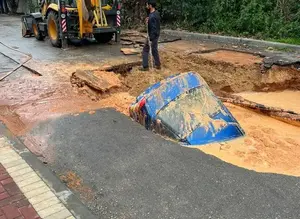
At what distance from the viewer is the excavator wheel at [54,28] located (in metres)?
12.6

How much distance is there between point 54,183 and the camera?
A: 4.20 m

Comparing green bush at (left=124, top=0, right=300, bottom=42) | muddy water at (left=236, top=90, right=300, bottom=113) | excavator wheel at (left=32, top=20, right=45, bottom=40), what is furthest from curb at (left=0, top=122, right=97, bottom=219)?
green bush at (left=124, top=0, right=300, bottom=42)

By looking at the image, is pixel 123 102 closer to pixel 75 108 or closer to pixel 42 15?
pixel 75 108

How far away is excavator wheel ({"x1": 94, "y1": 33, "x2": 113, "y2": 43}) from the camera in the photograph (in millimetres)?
13447

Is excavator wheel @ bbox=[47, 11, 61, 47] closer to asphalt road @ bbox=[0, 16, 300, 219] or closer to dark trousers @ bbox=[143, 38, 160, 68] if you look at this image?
dark trousers @ bbox=[143, 38, 160, 68]

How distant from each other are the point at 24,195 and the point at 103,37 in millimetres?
10354

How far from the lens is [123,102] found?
7.18m

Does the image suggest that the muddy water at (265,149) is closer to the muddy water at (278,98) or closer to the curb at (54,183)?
the muddy water at (278,98)

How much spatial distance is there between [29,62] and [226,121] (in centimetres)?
701

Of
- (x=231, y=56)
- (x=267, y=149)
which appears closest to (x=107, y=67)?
(x=231, y=56)

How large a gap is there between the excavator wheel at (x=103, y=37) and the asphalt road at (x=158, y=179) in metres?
8.29

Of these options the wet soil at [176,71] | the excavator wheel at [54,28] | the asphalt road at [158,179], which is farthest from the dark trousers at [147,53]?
the excavator wheel at [54,28]

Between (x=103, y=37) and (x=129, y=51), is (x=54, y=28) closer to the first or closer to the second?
(x=103, y=37)

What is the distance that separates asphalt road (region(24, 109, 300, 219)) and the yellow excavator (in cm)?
697
